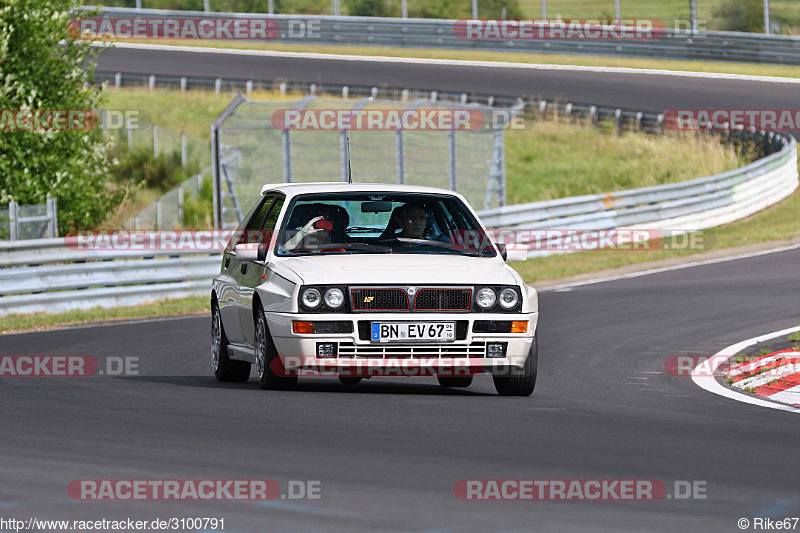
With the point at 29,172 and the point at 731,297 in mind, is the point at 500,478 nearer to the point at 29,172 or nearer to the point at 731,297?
the point at 731,297

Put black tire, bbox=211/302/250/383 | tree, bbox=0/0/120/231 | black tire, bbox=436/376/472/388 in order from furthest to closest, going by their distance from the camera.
→ tree, bbox=0/0/120/231, black tire, bbox=211/302/250/383, black tire, bbox=436/376/472/388

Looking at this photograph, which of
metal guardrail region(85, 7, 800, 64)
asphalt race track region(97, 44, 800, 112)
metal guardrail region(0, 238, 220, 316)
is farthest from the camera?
metal guardrail region(85, 7, 800, 64)

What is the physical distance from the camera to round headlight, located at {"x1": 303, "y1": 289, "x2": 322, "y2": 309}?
396 inches

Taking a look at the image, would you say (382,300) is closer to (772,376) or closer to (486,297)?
(486,297)

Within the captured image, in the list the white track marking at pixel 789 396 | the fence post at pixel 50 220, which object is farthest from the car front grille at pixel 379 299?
the fence post at pixel 50 220

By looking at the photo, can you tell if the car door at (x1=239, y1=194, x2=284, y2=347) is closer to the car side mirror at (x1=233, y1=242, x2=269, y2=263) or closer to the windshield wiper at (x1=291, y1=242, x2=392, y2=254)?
the car side mirror at (x1=233, y1=242, x2=269, y2=263)

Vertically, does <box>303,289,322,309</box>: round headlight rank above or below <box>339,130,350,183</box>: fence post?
above

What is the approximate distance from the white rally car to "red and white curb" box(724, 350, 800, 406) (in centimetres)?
188

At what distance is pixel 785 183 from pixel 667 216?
5.08 meters

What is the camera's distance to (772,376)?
11688mm

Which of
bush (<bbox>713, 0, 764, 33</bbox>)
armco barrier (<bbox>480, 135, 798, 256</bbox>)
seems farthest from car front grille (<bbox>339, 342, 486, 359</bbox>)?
bush (<bbox>713, 0, 764, 33</bbox>)

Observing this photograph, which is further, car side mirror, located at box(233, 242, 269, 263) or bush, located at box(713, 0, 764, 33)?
bush, located at box(713, 0, 764, 33)

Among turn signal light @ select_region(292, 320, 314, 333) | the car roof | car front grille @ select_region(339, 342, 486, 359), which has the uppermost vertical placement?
the car roof

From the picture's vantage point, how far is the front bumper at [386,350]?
32.9 feet
